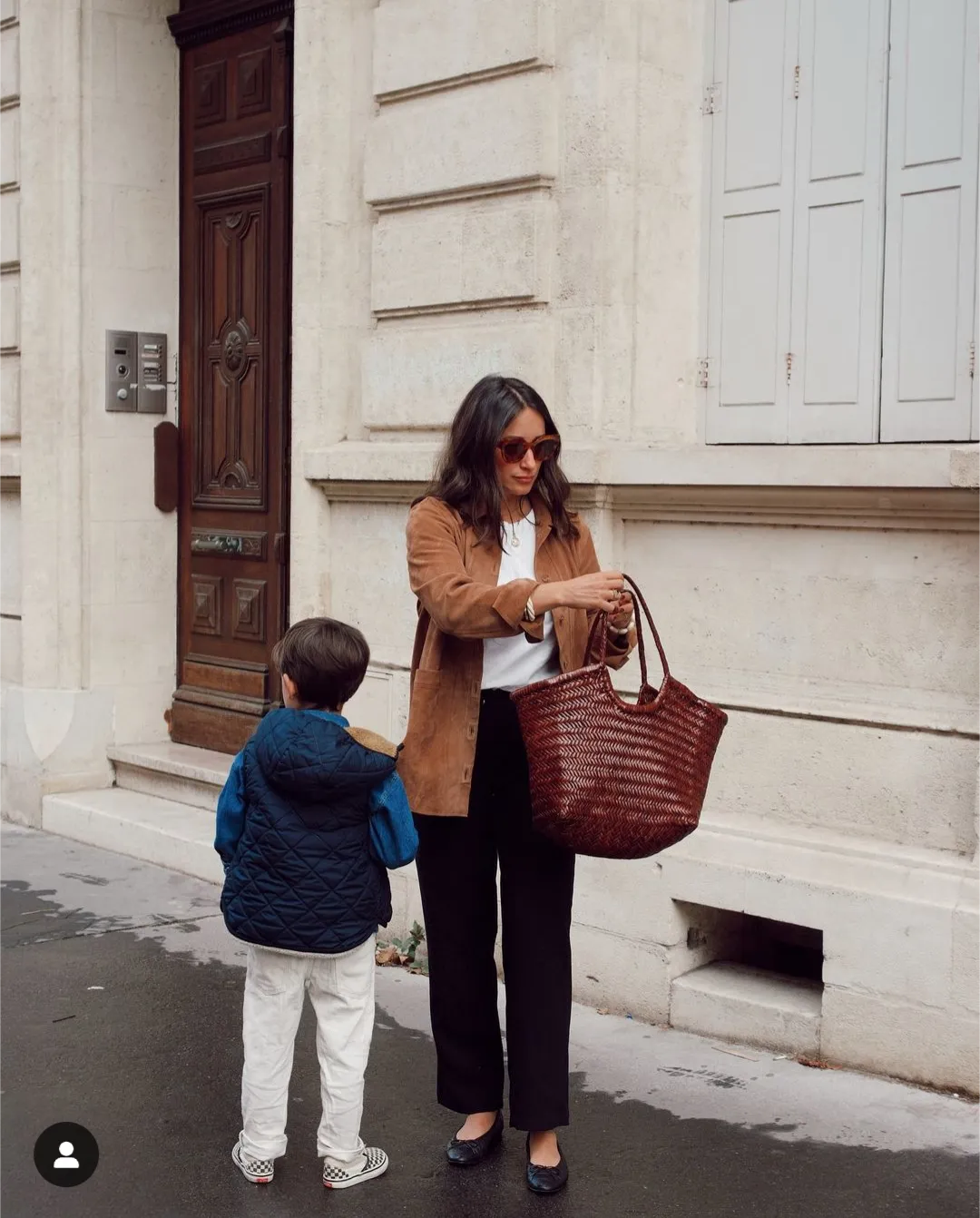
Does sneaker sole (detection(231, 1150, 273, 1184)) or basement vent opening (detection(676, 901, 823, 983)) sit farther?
basement vent opening (detection(676, 901, 823, 983))

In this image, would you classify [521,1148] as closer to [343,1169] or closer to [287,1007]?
[343,1169]

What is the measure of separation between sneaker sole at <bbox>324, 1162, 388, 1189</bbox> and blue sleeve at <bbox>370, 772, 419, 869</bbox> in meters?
0.79

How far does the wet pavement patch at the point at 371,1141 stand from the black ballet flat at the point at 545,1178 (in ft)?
0.09

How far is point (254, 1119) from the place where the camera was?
3.98 meters

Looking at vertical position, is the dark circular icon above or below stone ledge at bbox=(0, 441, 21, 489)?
below

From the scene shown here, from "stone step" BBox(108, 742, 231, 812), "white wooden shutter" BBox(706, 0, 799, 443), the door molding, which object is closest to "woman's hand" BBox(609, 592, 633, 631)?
"white wooden shutter" BBox(706, 0, 799, 443)

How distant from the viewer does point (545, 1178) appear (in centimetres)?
393

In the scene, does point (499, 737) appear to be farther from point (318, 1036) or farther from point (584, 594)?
point (318, 1036)

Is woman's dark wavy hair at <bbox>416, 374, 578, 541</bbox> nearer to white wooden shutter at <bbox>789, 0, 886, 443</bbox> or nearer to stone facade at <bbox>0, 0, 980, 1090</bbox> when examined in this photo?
stone facade at <bbox>0, 0, 980, 1090</bbox>

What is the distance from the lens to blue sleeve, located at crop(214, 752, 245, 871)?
12.6ft

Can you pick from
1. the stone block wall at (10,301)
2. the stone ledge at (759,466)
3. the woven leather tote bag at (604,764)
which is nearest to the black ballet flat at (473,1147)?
the woven leather tote bag at (604,764)

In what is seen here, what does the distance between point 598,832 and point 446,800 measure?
42 cm

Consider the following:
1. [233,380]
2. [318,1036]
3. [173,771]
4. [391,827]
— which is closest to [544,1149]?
[318,1036]

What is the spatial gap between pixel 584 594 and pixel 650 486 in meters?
1.77
